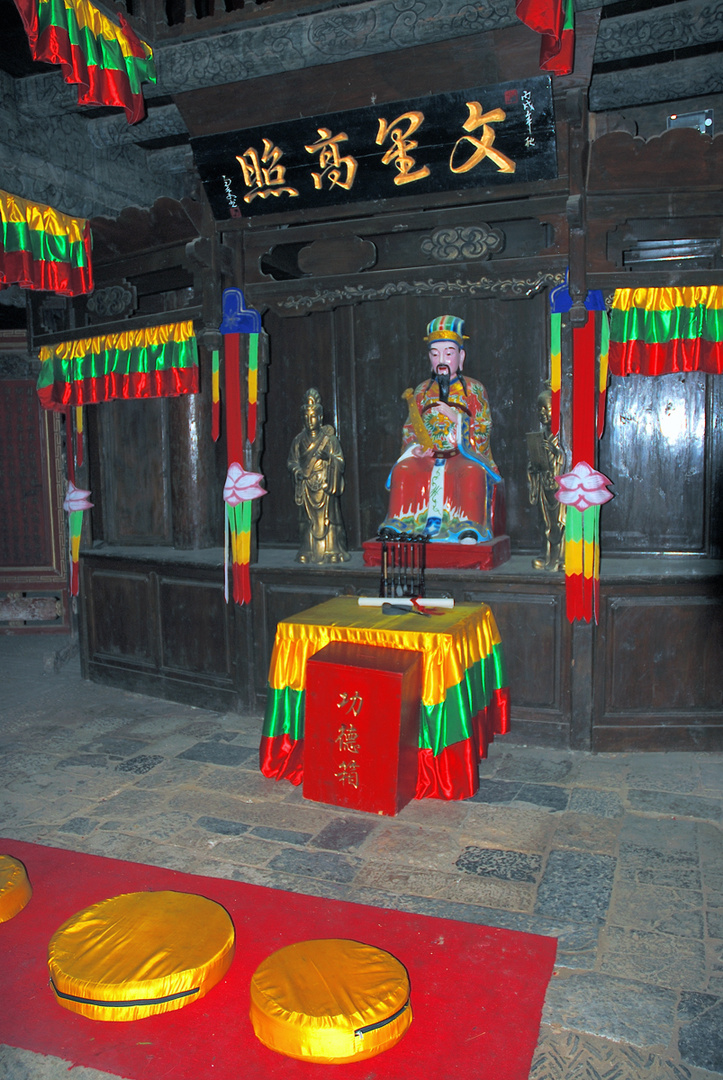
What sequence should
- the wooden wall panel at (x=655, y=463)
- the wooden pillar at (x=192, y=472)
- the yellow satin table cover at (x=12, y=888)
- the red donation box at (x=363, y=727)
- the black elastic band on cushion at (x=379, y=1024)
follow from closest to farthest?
1. the black elastic band on cushion at (x=379, y=1024)
2. the yellow satin table cover at (x=12, y=888)
3. the red donation box at (x=363, y=727)
4. the wooden wall panel at (x=655, y=463)
5. the wooden pillar at (x=192, y=472)

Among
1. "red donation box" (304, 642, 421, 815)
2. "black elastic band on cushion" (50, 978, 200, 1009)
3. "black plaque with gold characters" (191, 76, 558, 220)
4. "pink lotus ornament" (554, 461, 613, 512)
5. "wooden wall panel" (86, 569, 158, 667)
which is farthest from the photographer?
"wooden wall panel" (86, 569, 158, 667)

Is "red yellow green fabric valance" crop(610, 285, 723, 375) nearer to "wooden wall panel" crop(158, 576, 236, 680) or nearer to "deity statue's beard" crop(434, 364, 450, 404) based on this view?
"deity statue's beard" crop(434, 364, 450, 404)

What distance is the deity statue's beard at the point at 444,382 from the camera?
5238 mm

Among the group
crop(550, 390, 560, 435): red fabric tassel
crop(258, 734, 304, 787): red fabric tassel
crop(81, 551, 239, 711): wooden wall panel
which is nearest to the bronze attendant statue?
crop(550, 390, 560, 435): red fabric tassel

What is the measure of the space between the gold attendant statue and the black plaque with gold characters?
1373 mm

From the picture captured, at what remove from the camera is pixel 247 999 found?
2.38 m

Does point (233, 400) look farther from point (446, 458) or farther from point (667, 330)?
point (667, 330)

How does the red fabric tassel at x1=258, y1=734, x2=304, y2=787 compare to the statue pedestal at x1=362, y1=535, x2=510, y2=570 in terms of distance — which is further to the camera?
the statue pedestal at x1=362, y1=535, x2=510, y2=570

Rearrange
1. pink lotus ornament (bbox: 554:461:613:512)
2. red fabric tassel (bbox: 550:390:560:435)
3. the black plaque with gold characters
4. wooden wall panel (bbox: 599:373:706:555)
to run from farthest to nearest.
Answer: wooden wall panel (bbox: 599:373:706:555) → red fabric tassel (bbox: 550:390:560:435) → pink lotus ornament (bbox: 554:461:613:512) → the black plaque with gold characters

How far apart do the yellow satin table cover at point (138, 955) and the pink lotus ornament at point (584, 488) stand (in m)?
2.85

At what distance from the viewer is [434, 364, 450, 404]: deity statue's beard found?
524 cm

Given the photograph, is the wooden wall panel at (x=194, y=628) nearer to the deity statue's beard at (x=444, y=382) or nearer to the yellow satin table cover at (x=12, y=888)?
the deity statue's beard at (x=444, y=382)

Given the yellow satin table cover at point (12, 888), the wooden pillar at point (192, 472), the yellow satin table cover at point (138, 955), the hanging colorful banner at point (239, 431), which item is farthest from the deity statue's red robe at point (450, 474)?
the yellow satin table cover at point (12, 888)

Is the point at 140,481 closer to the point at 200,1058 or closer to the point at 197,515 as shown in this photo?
the point at 197,515
